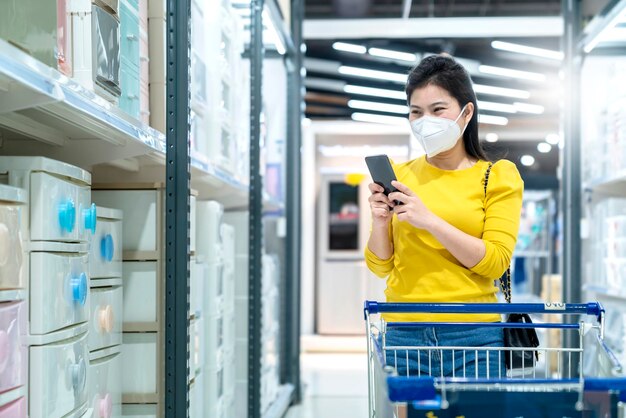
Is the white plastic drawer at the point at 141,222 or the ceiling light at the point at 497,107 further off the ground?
the ceiling light at the point at 497,107

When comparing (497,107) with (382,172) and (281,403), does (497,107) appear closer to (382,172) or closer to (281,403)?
(281,403)

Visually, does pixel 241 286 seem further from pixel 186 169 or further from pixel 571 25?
pixel 571 25

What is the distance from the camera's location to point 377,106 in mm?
14570

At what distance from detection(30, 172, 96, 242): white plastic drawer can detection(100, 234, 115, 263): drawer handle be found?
0.24m

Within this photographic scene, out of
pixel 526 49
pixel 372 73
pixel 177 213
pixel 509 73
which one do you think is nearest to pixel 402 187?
pixel 177 213

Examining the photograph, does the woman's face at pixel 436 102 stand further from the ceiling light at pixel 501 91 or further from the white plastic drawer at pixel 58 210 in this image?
the ceiling light at pixel 501 91

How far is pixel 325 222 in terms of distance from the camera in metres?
10.1

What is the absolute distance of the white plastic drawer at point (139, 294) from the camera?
2.57 m

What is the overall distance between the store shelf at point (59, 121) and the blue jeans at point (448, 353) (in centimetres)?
89

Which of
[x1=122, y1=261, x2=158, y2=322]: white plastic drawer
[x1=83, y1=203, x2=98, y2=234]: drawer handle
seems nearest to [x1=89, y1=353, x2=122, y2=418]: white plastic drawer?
[x1=122, y1=261, x2=158, y2=322]: white plastic drawer

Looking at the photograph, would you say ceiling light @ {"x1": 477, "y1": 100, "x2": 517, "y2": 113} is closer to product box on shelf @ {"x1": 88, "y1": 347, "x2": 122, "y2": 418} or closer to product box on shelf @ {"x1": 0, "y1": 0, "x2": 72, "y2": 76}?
product box on shelf @ {"x1": 88, "y1": 347, "x2": 122, "y2": 418}

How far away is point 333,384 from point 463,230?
4.42 metres

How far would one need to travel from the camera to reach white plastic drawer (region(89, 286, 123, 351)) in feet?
7.41

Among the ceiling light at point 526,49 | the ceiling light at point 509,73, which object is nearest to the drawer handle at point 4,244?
the ceiling light at point 526,49
